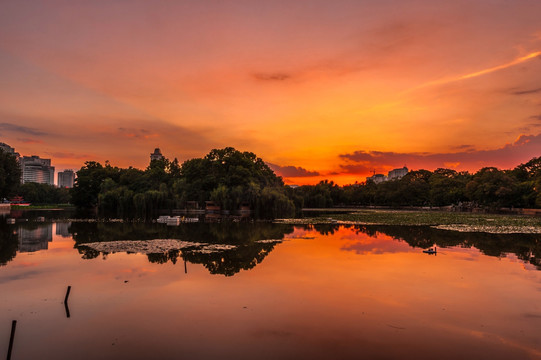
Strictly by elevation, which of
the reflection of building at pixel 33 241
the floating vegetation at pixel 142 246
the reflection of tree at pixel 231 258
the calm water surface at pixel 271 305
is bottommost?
the calm water surface at pixel 271 305

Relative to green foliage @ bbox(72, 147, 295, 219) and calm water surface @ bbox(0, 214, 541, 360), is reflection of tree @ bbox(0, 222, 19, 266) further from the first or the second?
green foliage @ bbox(72, 147, 295, 219)

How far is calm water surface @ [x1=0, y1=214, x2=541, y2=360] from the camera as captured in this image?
8.70 m

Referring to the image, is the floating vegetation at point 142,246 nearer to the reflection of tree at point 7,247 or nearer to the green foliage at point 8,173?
the reflection of tree at point 7,247

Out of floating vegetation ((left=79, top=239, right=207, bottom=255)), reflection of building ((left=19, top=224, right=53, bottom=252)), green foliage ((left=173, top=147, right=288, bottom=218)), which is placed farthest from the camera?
green foliage ((left=173, top=147, right=288, bottom=218))

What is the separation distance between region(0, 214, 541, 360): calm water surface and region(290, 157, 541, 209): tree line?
211ft

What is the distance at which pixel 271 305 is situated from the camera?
11859 millimetres

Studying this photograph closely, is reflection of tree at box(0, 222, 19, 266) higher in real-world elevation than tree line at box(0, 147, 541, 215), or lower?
lower

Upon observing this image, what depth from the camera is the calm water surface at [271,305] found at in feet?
28.5

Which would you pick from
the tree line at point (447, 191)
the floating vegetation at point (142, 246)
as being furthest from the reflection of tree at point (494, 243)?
the tree line at point (447, 191)

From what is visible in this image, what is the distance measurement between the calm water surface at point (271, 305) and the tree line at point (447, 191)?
211 ft

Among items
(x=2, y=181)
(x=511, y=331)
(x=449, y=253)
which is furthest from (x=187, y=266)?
(x=2, y=181)

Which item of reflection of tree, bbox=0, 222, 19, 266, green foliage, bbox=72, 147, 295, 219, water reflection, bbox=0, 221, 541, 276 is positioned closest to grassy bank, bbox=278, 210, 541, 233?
water reflection, bbox=0, 221, 541, 276

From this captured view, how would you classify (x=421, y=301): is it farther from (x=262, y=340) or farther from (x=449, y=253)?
(x=449, y=253)

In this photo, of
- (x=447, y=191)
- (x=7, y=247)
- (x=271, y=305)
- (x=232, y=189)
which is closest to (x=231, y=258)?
(x=271, y=305)
